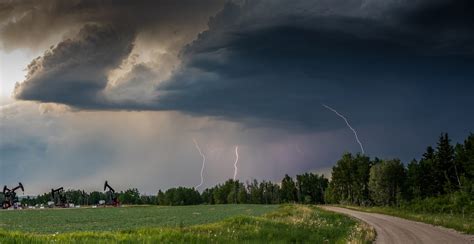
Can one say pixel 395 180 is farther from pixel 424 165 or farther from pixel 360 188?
pixel 360 188

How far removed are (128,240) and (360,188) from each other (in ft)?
466

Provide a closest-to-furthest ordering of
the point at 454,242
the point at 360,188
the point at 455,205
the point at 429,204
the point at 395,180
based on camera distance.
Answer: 1. the point at 454,242
2. the point at 455,205
3. the point at 429,204
4. the point at 395,180
5. the point at 360,188

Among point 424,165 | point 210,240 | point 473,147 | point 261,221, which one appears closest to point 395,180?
point 424,165

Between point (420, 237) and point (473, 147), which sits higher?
point (473, 147)

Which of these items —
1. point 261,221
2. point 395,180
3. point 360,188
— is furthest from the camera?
point 360,188

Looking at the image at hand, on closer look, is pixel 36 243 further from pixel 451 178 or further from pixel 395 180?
pixel 395 180

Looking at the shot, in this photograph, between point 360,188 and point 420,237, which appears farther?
point 360,188

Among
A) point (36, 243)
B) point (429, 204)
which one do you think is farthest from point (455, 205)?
point (36, 243)

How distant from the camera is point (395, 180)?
446ft

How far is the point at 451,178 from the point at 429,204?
30284 millimetres

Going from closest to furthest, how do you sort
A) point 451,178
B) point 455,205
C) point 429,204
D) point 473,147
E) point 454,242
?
1. point 454,242
2. point 455,205
3. point 429,204
4. point 473,147
5. point 451,178

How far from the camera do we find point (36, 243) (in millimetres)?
21500

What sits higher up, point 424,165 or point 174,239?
point 424,165

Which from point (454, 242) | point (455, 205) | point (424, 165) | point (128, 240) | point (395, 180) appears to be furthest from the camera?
point (395, 180)
